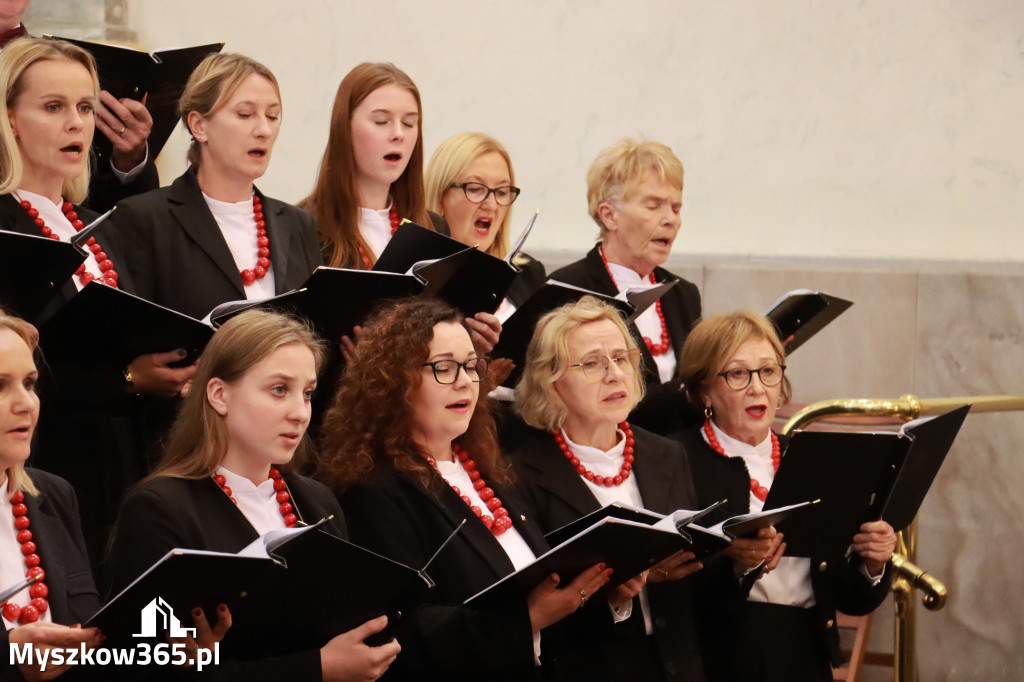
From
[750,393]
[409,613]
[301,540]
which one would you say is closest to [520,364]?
[750,393]

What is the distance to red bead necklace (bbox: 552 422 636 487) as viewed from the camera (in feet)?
11.7

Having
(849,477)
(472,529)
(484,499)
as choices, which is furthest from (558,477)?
(849,477)

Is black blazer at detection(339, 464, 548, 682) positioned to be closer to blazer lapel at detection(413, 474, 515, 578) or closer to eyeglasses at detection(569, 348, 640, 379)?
blazer lapel at detection(413, 474, 515, 578)

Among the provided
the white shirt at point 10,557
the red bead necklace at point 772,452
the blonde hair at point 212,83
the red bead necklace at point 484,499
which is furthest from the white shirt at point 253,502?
the red bead necklace at point 772,452

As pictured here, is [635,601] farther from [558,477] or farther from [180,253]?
[180,253]

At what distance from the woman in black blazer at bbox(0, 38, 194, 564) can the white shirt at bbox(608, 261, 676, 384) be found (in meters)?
1.69

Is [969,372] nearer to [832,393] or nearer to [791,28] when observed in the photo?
[832,393]

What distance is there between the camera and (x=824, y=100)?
618cm

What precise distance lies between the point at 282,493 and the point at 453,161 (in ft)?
6.11

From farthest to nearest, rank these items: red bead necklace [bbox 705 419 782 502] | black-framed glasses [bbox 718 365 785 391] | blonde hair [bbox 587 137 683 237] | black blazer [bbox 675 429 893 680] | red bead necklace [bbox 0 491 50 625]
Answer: blonde hair [bbox 587 137 683 237] < black-framed glasses [bbox 718 365 785 391] < red bead necklace [bbox 705 419 782 502] < black blazer [bbox 675 429 893 680] < red bead necklace [bbox 0 491 50 625]

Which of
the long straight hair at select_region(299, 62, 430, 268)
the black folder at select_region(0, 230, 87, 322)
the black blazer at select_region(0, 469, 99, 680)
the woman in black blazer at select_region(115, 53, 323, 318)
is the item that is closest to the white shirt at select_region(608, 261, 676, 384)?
the long straight hair at select_region(299, 62, 430, 268)

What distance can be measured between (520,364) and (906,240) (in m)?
3.01

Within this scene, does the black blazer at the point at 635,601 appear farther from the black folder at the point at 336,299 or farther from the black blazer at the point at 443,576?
the black folder at the point at 336,299

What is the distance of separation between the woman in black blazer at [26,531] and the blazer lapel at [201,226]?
0.91 metres
